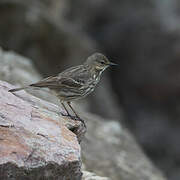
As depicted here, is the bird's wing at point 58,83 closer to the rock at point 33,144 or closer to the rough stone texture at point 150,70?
the rock at point 33,144

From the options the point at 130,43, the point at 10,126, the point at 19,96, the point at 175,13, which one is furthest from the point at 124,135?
the point at 175,13

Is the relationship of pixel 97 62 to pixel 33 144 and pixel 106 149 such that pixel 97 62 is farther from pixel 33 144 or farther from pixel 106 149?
pixel 33 144

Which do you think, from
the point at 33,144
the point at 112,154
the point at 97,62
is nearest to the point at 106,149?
the point at 112,154

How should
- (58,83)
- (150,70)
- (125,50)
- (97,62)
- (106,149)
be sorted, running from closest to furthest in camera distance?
(58,83)
(97,62)
(106,149)
(150,70)
(125,50)

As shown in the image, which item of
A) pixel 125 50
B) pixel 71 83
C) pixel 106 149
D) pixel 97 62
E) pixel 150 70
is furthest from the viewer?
pixel 125 50

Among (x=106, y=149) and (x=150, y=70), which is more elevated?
(x=150, y=70)

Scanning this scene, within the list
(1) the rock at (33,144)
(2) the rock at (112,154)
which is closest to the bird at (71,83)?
(1) the rock at (33,144)
